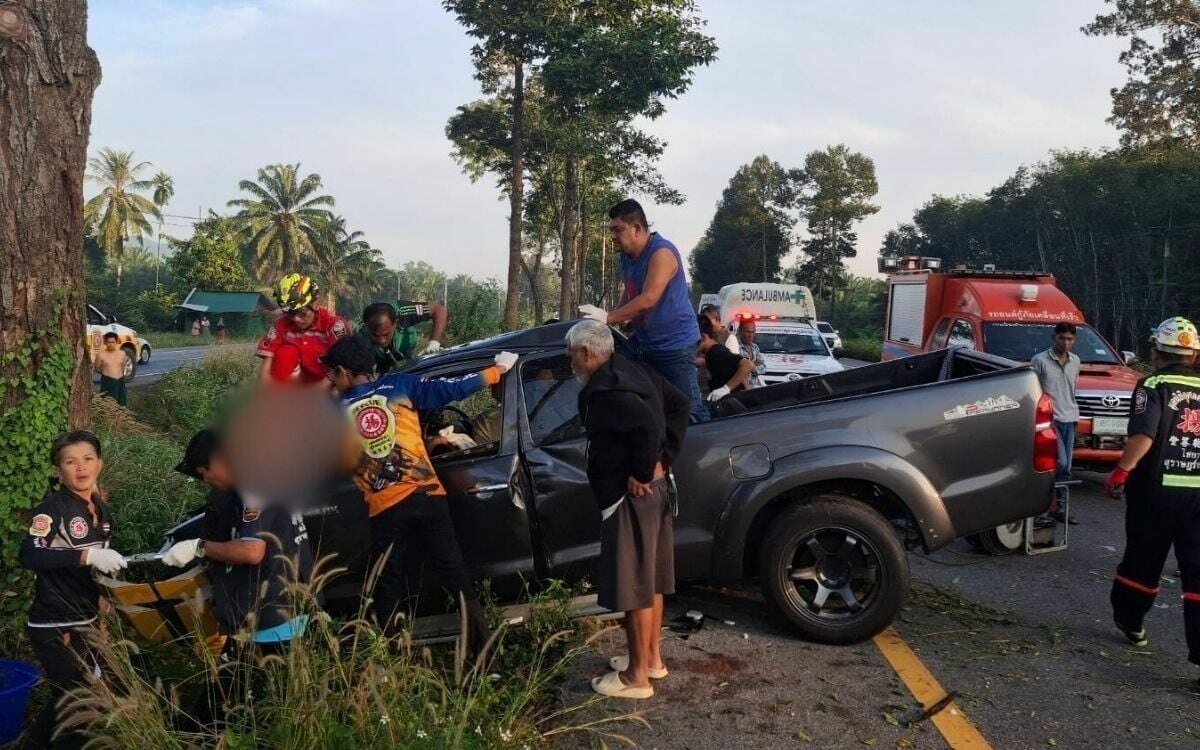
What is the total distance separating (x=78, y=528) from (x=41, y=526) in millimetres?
127

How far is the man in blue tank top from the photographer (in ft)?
16.9

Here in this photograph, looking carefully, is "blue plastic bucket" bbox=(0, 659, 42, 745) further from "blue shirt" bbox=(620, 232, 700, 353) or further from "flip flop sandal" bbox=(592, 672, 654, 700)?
"blue shirt" bbox=(620, 232, 700, 353)

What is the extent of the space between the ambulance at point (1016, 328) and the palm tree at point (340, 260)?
166 ft

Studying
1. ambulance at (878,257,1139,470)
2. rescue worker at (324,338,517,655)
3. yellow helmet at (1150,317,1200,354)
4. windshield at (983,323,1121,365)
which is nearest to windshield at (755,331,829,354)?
ambulance at (878,257,1139,470)

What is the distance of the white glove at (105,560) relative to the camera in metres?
3.49

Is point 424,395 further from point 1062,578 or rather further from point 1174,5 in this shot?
point 1174,5

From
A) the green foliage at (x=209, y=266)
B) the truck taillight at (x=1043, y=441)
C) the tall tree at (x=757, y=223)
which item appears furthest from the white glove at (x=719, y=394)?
the tall tree at (x=757, y=223)

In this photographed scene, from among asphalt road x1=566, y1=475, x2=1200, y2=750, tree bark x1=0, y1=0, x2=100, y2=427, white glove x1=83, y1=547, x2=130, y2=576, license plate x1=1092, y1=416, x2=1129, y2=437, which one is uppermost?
tree bark x1=0, y1=0, x2=100, y2=427

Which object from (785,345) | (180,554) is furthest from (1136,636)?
(785,345)

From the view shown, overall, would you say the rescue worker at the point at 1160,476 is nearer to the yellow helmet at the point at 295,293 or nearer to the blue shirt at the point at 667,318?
the blue shirt at the point at 667,318

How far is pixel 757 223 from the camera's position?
227 feet

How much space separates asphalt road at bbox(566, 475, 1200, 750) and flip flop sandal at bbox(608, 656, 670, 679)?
55 mm

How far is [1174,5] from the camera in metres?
27.4

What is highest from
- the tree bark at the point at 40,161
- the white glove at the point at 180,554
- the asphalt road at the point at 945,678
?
the tree bark at the point at 40,161
